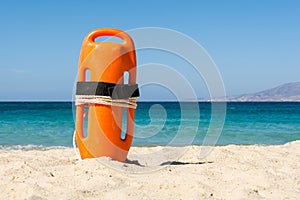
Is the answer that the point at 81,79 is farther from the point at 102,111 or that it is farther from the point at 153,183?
the point at 153,183

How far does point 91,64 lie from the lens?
4473 mm

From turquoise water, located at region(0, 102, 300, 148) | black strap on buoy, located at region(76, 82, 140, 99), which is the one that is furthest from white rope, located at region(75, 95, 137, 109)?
turquoise water, located at region(0, 102, 300, 148)

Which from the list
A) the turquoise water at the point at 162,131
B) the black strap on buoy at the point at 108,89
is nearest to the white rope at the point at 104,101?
the black strap on buoy at the point at 108,89

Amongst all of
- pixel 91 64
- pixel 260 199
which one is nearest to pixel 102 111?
pixel 91 64

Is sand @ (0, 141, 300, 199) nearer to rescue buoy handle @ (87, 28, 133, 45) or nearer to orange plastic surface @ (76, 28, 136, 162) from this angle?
orange plastic surface @ (76, 28, 136, 162)

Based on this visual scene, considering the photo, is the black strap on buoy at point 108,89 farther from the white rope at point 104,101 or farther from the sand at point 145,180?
the sand at point 145,180

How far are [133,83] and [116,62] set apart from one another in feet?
1.21

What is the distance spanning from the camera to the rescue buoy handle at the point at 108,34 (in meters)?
4.51

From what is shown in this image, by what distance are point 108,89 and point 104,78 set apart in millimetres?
140

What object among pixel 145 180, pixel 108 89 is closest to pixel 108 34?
pixel 108 89

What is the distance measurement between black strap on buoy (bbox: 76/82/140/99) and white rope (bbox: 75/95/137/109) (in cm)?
4

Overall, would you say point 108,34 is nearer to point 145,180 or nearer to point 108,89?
point 108,89

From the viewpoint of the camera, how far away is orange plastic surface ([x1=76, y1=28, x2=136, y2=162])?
14.5 ft

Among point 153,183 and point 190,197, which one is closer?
point 190,197
